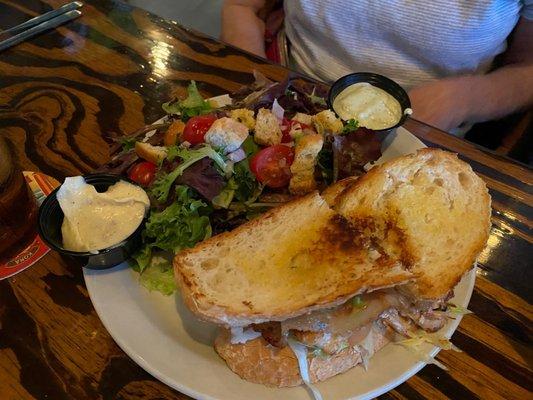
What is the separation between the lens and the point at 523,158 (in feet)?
7.20

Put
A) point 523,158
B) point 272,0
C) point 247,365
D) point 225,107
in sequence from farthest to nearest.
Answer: point 272,0 → point 523,158 → point 225,107 → point 247,365

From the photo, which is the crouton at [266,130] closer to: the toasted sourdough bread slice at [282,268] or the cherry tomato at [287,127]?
the cherry tomato at [287,127]

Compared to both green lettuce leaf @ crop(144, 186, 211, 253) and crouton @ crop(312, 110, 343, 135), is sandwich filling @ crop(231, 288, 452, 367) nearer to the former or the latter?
green lettuce leaf @ crop(144, 186, 211, 253)

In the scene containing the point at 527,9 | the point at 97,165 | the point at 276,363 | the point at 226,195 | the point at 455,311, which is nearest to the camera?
the point at 276,363

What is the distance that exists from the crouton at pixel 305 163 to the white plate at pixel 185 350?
530 mm

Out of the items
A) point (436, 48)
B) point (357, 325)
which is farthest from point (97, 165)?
point (436, 48)

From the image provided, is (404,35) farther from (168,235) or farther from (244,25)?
(168,235)

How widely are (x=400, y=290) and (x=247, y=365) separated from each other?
1.53ft

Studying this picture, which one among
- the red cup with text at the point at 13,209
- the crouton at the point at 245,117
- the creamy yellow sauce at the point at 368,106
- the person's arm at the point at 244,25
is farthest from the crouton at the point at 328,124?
the red cup with text at the point at 13,209

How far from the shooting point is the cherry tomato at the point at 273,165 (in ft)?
5.16

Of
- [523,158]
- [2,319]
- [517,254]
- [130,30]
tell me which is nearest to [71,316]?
[2,319]

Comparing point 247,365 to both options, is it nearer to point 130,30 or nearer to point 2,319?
point 2,319

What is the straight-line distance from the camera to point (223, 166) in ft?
5.16

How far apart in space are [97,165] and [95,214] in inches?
20.2
